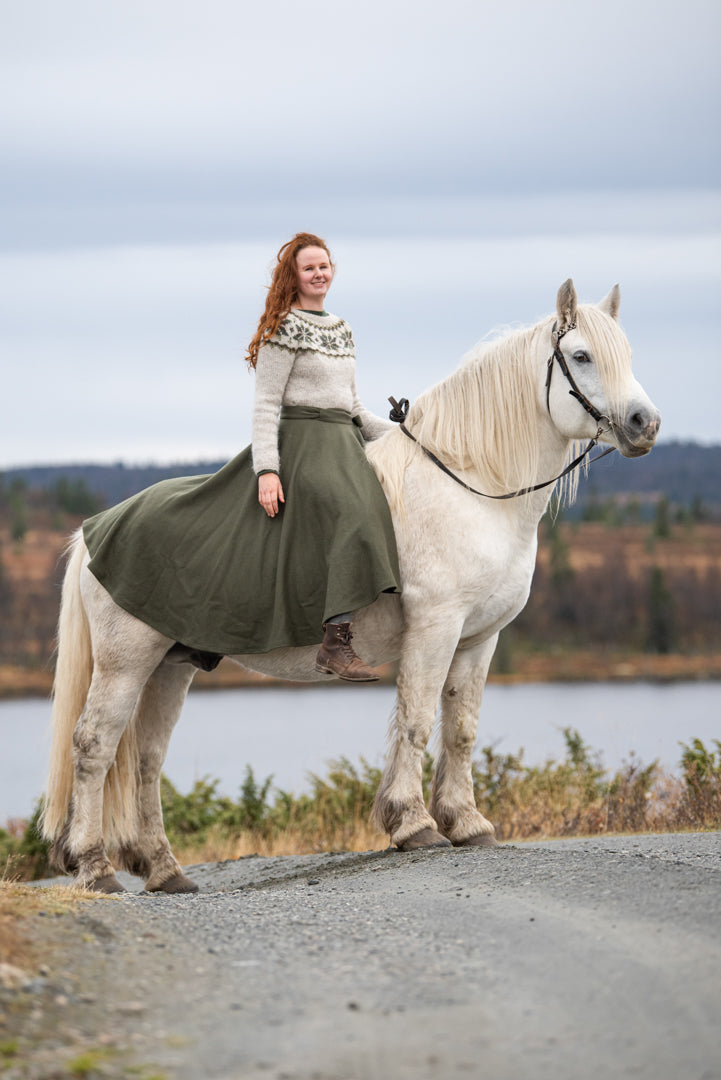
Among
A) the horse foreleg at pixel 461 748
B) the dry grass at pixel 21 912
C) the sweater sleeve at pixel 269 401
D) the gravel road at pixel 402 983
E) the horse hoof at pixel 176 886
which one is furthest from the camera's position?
the horse hoof at pixel 176 886

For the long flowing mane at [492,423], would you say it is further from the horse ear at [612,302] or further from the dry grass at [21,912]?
the dry grass at [21,912]

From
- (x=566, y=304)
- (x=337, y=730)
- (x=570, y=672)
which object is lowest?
(x=337, y=730)

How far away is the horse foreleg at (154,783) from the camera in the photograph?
738 cm

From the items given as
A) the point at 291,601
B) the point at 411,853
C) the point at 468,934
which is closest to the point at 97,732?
the point at 291,601

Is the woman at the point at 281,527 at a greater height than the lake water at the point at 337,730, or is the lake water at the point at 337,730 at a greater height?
the woman at the point at 281,527

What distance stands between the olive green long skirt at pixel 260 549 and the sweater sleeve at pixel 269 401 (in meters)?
0.16

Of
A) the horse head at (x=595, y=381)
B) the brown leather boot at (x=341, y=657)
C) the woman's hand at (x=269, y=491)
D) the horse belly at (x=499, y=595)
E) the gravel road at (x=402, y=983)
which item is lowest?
the gravel road at (x=402, y=983)

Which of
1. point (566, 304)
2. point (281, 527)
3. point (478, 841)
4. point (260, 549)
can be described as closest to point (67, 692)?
point (260, 549)

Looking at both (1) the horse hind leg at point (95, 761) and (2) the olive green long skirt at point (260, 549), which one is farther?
(1) the horse hind leg at point (95, 761)

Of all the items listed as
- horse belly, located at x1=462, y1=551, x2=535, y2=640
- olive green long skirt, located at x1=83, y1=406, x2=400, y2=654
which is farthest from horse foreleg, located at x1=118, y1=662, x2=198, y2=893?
horse belly, located at x1=462, y1=551, x2=535, y2=640

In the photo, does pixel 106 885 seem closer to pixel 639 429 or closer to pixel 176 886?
pixel 176 886

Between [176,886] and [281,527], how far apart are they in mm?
2319

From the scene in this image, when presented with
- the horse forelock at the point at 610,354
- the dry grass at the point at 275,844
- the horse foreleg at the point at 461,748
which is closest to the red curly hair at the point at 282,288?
the horse forelock at the point at 610,354

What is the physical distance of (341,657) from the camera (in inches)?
253
